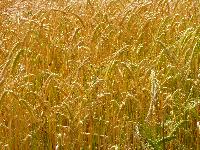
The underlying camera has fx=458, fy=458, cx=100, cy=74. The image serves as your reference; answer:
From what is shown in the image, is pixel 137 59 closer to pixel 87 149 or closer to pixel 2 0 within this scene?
pixel 87 149

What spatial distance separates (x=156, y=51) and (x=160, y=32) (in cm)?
22

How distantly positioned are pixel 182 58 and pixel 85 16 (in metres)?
1.15

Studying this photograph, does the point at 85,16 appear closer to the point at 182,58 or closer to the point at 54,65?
the point at 54,65

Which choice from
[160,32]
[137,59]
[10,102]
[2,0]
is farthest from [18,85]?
[2,0]

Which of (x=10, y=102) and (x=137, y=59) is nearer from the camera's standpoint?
(x=10, y=102)

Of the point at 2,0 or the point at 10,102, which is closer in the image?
the point at 10,102

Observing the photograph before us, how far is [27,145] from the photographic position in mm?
1417

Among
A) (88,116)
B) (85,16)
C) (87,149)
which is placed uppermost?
(85,16)

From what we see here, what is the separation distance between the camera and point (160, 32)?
2223mm

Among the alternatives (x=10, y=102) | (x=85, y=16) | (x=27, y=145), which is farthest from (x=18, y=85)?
(x=85, y=16)

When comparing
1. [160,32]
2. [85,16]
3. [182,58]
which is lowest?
[182,58]

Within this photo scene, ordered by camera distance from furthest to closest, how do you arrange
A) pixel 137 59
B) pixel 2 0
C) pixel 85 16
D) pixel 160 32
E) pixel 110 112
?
pixel 2 0 → pixel 85 16 → pixel 160 32 → pixel 137 59 → pixel 110 112

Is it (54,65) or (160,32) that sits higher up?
(160,32)

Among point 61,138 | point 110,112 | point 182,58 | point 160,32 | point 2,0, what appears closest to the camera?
point 61,138
